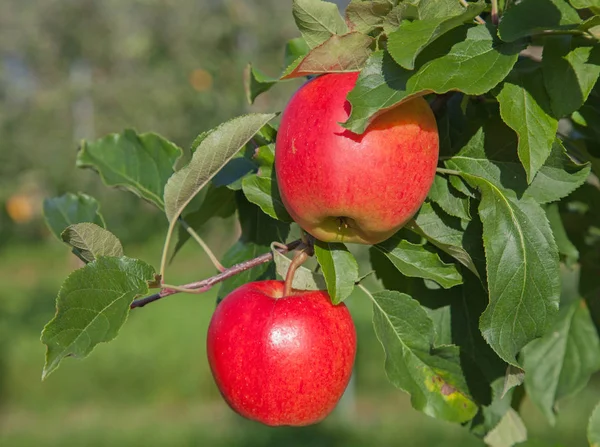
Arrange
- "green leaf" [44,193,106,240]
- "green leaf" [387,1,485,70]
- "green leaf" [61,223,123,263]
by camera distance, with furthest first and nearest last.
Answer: "green leaf" [44,193,106,240] < "green leaf" [61,223,123,263] < "green leaf" [387,1,485,70]

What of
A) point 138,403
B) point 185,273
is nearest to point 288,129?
point 138,403

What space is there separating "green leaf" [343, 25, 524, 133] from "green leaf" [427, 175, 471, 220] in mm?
157

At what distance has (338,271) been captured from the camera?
87 centimetres

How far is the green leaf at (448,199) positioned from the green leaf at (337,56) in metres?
0.17

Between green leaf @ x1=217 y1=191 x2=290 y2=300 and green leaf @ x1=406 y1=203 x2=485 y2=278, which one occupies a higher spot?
green leaf @ x1=406 y1=203 x2=485 y2=278

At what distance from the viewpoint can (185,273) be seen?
8.85 m

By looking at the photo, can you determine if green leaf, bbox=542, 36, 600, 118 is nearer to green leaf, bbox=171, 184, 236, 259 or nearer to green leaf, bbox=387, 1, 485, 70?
green leaf, bbox=387, 1, 485, 70

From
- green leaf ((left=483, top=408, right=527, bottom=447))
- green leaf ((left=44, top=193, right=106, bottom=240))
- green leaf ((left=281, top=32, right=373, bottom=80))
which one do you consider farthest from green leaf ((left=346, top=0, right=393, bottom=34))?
green leaf ((left=483, top=408, right=527, bottom=447))

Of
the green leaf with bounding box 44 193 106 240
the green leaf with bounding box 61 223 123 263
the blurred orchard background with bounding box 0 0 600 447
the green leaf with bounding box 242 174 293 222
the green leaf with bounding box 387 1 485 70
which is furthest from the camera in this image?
the blurred orchard background with bounding box 0 0 600 447

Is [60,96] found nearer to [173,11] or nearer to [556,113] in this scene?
[173,11]

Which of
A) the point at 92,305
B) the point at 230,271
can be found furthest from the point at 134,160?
the point at 92,305

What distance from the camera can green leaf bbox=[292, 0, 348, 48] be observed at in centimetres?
85

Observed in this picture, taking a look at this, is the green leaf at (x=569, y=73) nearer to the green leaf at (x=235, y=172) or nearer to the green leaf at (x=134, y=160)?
the green leaf at (x=235, y=172)

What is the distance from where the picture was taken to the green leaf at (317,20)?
0.85m
